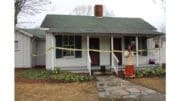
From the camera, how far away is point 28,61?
2083cm

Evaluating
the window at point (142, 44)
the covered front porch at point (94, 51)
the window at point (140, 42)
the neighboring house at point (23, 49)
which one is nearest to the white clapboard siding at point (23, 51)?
the neighboring house at point (23, 49)

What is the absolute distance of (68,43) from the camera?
62.5 feet

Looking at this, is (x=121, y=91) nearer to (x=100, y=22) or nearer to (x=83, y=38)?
(x=83, y=38)

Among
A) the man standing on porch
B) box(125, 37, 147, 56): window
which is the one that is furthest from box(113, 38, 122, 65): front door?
the man standing on porch

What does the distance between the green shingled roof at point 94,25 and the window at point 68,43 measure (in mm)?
595

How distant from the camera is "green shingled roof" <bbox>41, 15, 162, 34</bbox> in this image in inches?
747

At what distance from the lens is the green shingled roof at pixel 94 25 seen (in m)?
19.0

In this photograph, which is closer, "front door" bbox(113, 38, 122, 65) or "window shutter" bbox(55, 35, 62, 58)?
"window shutter" bbox(55, 35, 62, 58)

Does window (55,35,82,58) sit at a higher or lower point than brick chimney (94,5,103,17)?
lower

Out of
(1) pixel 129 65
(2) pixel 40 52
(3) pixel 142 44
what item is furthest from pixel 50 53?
(3) pixel 142 44

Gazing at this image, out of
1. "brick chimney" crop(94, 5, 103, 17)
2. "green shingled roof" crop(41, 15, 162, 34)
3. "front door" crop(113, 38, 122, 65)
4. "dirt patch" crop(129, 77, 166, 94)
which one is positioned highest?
"brick chimney" crop(94, 5, 103, 17)

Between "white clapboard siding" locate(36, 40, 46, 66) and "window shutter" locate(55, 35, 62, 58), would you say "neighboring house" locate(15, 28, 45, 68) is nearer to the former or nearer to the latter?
"white clapboard siding" locate(36, 40, 46, 66)
